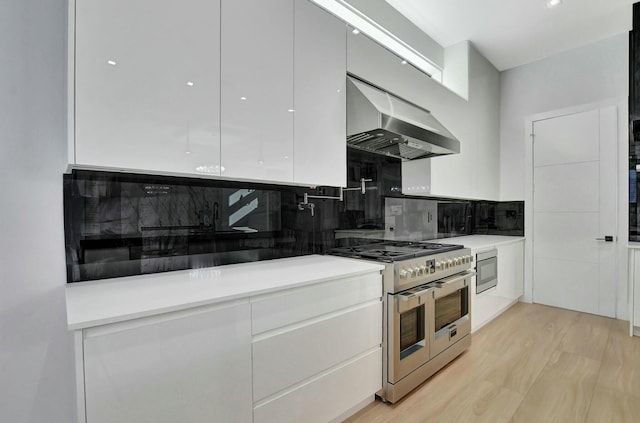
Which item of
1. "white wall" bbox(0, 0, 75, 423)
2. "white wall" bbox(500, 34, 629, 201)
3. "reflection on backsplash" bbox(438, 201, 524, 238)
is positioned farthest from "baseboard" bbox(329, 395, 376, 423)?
"white wall" bbox(500, 34, 629, 201)

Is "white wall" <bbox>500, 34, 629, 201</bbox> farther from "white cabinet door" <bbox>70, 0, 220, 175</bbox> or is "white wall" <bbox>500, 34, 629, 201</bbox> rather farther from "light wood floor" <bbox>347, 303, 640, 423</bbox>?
"white cabinet door" <bbox>70, 0, 220, 175</bbox>

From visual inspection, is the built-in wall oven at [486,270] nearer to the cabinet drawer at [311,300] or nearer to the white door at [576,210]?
the white door at [576,210]

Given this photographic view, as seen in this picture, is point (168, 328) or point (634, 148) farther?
point (634, 148)

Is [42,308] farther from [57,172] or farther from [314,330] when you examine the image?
[314,330]

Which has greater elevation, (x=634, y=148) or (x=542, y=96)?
(x=542, y=96)

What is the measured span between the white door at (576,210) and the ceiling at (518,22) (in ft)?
2.76

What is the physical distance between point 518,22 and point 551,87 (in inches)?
47.2

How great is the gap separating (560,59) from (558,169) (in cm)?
135

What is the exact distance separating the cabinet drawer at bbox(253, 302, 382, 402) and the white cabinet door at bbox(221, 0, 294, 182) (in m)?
0.82

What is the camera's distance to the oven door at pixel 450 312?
7.11 feet

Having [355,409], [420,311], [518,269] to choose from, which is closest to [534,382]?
[420,311]

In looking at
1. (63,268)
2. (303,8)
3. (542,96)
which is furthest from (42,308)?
(542,96)

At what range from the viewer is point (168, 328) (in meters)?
1.07

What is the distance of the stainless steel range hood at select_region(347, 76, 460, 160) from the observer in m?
1.96
